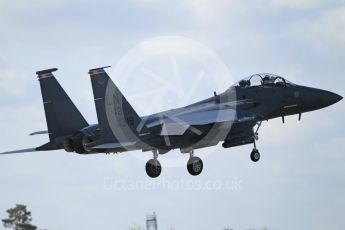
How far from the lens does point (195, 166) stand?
43.7 m

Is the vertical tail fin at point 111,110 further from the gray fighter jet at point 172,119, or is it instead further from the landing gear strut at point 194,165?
the landing gear strut at point 194,165

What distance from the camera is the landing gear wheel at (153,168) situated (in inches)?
1704

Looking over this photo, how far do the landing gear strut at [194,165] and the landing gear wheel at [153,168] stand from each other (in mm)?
1230

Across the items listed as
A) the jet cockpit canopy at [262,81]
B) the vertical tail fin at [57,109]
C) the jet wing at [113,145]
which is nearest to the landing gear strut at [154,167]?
the jet wing at [113,145]

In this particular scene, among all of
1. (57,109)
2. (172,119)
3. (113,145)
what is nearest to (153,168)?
(172,119)

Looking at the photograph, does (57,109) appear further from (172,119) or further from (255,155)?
(255,155)

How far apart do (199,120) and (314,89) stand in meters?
6.98

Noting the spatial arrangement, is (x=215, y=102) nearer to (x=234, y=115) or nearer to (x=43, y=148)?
(x=234, y=115)

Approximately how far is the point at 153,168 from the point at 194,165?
1676 mm

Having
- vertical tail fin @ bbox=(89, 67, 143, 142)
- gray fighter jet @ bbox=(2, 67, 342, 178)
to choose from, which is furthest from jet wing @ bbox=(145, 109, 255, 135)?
vertical tail fin @ bbox=(89, 67, 143, 142)

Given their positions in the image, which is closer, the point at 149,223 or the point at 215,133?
the point at 215,133

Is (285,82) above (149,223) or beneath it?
above

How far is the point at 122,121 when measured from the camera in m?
41.3

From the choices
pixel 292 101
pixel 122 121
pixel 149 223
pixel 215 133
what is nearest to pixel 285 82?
pixel 292 101
